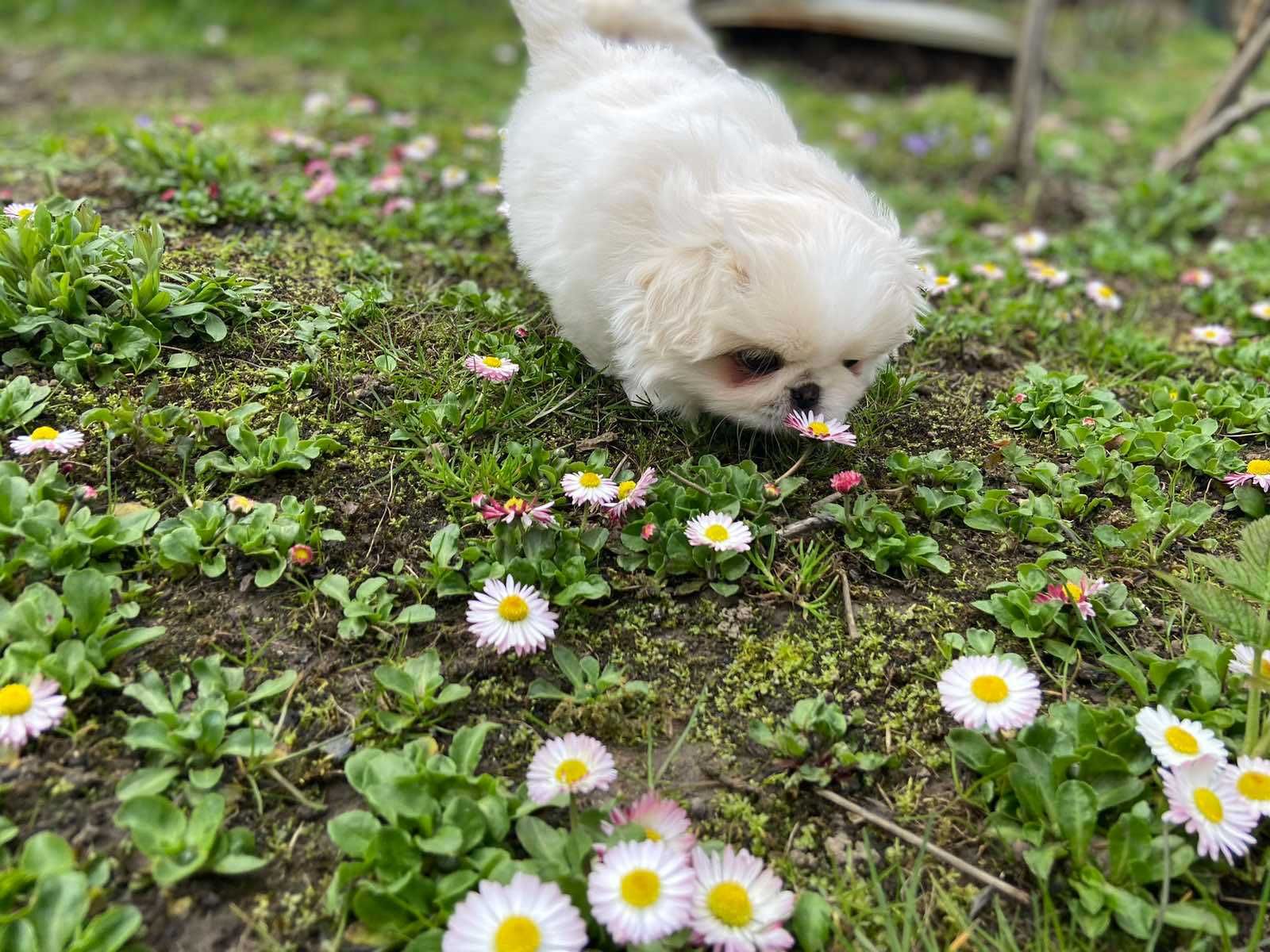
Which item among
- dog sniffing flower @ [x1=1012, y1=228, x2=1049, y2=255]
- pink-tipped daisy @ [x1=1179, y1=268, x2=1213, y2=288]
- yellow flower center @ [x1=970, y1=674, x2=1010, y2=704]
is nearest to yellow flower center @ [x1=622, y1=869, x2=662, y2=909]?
yellow flower center @ [x1=970, y1=674, x2=1010, y2=704]

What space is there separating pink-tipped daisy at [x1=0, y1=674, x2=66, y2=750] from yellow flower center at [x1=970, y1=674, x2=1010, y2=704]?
1604 millimetres

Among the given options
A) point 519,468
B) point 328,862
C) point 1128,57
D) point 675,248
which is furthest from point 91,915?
point 1128,57

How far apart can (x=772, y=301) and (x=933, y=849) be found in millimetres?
1113

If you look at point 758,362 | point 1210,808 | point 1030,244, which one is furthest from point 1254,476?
point 1030,244

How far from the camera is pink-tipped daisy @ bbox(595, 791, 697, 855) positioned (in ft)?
4.75

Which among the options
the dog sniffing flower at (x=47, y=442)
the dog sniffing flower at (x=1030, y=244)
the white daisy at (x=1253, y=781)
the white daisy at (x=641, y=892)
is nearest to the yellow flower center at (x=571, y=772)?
the white daisy at (x=641, y=892)

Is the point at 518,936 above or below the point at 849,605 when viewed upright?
above

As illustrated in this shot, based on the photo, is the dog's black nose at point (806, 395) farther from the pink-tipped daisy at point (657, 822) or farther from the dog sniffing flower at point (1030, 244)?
the dog sniffing flower at point (1030, 244)

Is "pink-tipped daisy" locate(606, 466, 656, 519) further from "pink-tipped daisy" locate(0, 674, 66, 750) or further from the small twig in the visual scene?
"pink-tipped daisy" locate(0, 674, 66, 750)

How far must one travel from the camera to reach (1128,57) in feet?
26.8

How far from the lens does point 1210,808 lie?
1.48 metres

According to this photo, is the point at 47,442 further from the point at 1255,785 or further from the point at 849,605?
the point at 1255,785

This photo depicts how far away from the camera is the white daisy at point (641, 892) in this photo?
1299 millimetres

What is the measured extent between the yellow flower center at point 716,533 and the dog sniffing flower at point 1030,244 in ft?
7.87
